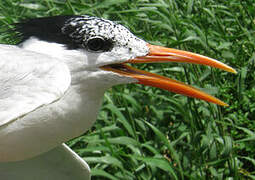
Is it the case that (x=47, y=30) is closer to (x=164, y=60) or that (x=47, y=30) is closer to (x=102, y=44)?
(x=102, y=44)

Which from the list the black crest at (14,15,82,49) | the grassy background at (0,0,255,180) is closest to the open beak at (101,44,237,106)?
the black crest at (14,15,82,49)

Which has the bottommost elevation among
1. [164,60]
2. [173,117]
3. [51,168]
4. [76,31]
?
[173,117]

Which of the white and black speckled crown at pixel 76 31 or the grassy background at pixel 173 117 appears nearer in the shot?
the white and black speckled crown at pixel 76 31

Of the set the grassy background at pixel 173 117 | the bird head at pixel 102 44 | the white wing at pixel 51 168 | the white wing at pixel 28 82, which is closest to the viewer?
the white wing at pixel 28 82

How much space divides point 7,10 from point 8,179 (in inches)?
46.1

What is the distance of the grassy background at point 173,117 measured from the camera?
2.03 meters

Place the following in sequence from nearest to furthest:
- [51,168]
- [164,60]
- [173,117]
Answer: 1. [164,60]
2. [51,168]
3. [173,117]

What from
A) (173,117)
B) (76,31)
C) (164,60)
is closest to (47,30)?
(76,31)

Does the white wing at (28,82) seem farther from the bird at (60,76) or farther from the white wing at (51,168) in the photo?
the white wing at (51,168)

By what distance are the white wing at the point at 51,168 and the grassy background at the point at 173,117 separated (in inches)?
4.5

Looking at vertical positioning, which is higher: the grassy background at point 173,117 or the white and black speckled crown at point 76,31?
the white and black speckled crown at point 76,31

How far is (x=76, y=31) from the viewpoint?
4.72 ft

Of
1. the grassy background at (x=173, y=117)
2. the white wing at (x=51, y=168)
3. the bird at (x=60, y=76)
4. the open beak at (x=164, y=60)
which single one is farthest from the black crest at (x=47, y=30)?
the white wing at (x=51, y=168)

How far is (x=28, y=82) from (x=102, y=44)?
28 centimetres
